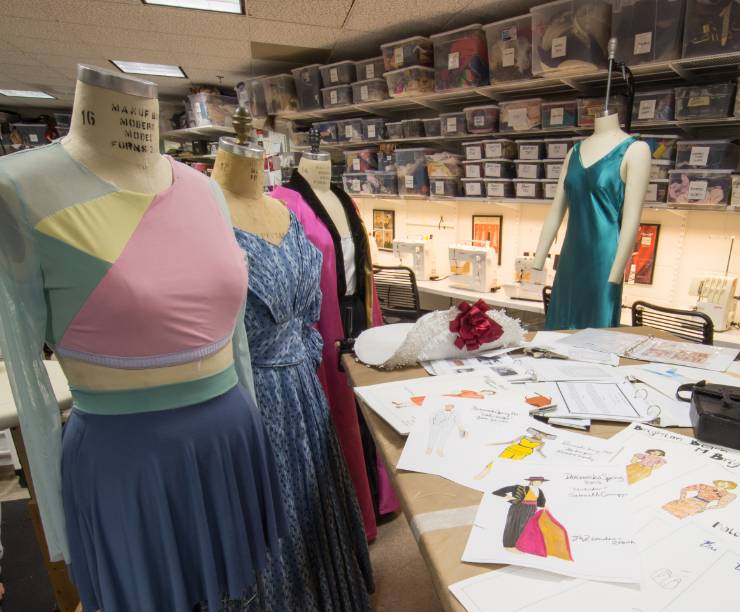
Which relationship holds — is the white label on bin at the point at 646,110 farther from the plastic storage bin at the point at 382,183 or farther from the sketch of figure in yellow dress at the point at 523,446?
the sketch of figure in yellow dress at the point at 523,446

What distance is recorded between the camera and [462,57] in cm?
284

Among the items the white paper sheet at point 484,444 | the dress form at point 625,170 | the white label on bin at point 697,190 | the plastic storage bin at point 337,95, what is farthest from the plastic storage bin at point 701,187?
A: the plastic storage bin at point 337,95

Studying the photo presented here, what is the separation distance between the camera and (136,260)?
0.84 meters

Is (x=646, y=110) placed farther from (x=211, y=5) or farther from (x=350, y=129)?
(x=211, y=5)

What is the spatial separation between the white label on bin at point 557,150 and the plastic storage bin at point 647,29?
56cm

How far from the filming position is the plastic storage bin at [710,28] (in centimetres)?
197

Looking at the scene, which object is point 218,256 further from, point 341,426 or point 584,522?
point 341,426

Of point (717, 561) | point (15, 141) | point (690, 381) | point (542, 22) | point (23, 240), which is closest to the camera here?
point (717, 561)

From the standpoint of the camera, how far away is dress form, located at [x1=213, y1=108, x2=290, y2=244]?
1.27 m

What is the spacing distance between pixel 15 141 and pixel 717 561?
25.7ft

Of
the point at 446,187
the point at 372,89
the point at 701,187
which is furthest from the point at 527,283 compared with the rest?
the point at 372,89

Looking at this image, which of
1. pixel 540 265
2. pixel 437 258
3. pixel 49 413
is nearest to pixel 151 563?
pixel 49 413

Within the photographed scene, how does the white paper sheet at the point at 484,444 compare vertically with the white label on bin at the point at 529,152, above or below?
below

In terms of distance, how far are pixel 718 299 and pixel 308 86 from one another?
10.6 ft
